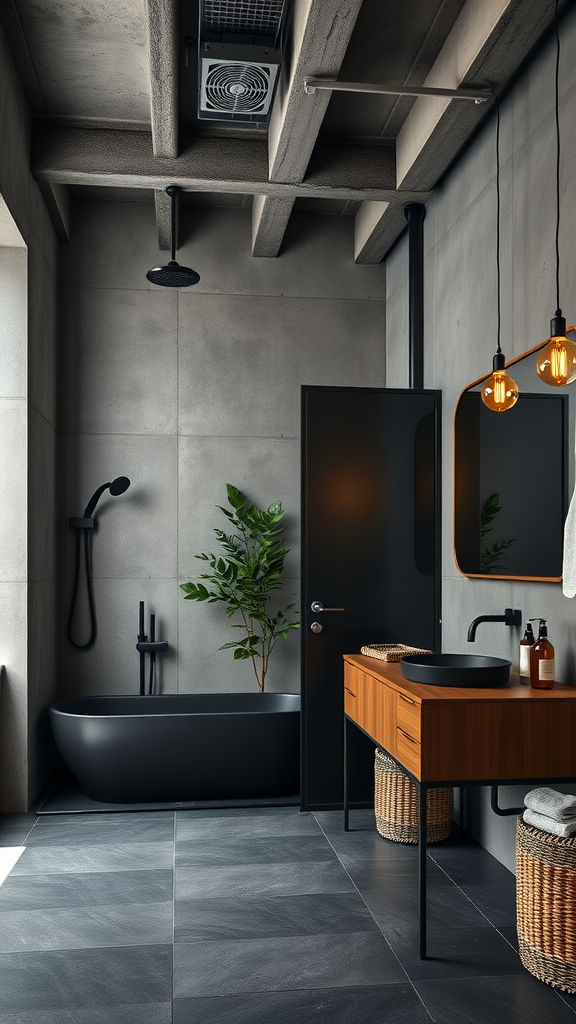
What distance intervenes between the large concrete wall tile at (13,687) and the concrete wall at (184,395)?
93cm

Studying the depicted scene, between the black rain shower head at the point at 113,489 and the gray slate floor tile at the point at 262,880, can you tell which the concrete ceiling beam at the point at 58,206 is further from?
the gray slate floor tile at the point at 262,880

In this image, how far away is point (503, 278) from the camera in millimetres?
3637

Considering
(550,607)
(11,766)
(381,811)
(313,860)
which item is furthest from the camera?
(11,766)

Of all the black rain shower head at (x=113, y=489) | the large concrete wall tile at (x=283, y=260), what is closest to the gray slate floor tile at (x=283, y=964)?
the black rain shower head at (x=113, y=489)

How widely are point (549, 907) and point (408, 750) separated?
626 mm

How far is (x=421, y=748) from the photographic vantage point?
9.14 ft

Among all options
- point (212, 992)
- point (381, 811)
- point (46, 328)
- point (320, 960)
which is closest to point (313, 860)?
point (381, 811)

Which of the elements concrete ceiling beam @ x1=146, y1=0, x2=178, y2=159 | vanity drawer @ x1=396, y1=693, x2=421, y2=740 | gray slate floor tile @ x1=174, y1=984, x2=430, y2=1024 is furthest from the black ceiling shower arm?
gray slate floor tile @ x1=174, y1=984, x2=430, y2=1024

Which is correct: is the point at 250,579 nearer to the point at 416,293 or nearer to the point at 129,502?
the point at 129,502

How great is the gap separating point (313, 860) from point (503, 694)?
1.32 m

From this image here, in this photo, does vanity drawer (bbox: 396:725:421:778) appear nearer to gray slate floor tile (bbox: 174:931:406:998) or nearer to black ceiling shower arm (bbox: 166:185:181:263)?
gray slate floor tile (bbox: 174:931:406:998)

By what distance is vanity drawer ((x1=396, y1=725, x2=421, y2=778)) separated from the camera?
2.84m

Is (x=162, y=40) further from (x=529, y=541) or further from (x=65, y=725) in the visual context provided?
(x=65, y=725)

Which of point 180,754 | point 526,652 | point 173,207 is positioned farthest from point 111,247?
point 526,652
